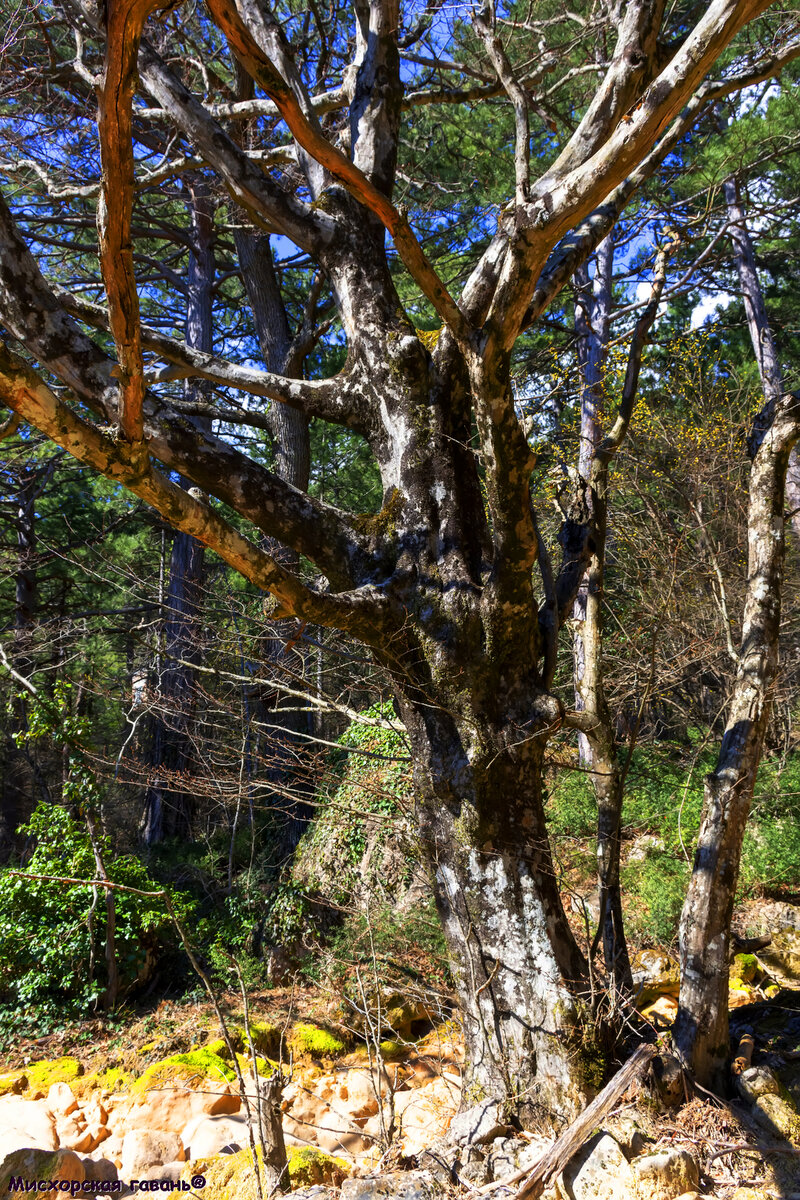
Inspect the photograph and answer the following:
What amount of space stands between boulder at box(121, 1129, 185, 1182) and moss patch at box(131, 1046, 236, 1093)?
355 mm

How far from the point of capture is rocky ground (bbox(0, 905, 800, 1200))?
2.75 meters

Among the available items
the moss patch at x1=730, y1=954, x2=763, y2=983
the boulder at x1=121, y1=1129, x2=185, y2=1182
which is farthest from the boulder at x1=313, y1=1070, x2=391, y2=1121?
the moss patch at x1=730, y1=954, x2=763, y2=983

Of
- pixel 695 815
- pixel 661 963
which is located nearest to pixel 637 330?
pixel 661 963

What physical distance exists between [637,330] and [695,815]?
4.91 m

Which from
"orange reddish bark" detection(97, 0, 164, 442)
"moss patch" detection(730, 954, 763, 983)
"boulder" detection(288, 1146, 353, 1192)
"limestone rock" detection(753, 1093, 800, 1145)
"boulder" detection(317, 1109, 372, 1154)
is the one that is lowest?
"boulder" detection(317, 1109, 372, 1154)

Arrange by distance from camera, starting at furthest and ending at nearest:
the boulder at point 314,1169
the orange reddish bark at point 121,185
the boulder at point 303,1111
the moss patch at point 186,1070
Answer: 1. the moss patch at point 186,1070
2. the boulder at point 303,1111
3. the boulder at point 314,1169
4. the orange reddish bark at point 121,185

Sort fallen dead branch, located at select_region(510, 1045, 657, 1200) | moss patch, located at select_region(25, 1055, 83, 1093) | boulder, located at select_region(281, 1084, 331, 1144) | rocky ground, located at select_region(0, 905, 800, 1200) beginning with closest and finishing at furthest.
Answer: fallen dead branch, located at select_region(510, 1045, 657, 1200), rocky ground, located at select_region(0, 905, 800, 1200), boulder, located at select_region(281, 1084, 331, 1144), moss patch, located at select_region(25, 1055, 83, 1093)

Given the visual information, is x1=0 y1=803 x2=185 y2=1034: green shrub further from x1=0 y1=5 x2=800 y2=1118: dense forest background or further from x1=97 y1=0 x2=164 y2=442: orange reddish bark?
x1=97 y1=0 x2=164 y2=442: orange reddish bark

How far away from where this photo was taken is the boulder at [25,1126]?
376 cm

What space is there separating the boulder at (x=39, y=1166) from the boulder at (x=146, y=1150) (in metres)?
0.41

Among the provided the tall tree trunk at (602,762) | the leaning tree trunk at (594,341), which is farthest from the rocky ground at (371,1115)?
the leaning tree trunk at (594,341)

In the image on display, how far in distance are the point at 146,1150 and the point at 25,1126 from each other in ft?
2.29

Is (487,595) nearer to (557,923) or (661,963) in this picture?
(557,923)

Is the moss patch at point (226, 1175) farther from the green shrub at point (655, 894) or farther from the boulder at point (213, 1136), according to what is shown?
the green shrub at point (655, 894)
